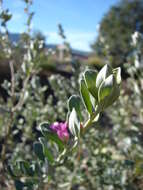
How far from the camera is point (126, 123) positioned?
6.65ft

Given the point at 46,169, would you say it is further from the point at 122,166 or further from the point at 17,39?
the point at 17,39

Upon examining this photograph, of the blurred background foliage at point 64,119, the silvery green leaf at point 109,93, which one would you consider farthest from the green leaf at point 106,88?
the blurred background foliage at point 64,119

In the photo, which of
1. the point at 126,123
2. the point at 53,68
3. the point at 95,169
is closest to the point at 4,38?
the point at 95,169

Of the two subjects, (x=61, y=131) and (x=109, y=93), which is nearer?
(x=109, y=93)

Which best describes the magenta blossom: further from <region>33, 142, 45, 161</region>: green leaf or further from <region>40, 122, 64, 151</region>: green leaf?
<region>33, 142, 45, 161</region>: green leaf

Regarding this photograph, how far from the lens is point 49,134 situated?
26.0 inches

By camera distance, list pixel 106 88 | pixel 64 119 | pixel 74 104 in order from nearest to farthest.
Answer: pixel 106 88
pixel 74 104
pixel 64 119

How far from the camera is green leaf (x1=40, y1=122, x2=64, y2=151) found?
0.65 meters

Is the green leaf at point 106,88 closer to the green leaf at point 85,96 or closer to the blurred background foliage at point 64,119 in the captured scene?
the green leaf at point 85,96

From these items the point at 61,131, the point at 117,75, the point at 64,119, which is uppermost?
the point at 117,75

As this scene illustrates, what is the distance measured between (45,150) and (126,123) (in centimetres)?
139

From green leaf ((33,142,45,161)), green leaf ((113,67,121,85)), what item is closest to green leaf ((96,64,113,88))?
green leaf ((113,67,121,85))

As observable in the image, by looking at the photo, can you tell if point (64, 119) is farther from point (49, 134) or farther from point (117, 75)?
point (117, 75)

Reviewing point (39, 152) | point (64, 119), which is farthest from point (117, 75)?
point (64, 119)
